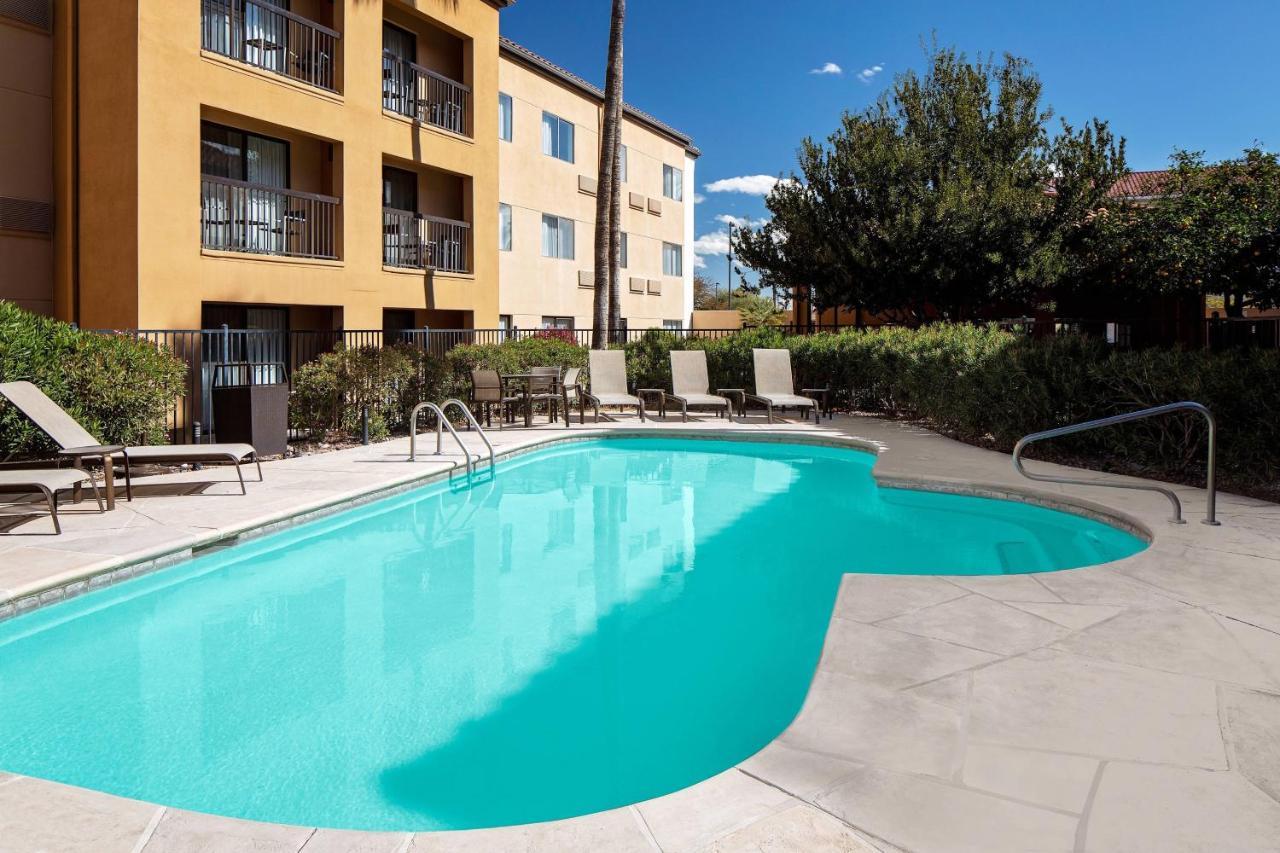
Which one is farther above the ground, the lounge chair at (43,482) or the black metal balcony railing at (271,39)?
the black metal balcony railing at (271,39)

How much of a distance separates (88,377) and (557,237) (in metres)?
16.9

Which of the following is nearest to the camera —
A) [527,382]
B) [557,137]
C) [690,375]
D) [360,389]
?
[360,389]

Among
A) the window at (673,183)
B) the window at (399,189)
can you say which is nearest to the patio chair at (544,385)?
the window at (399,189)

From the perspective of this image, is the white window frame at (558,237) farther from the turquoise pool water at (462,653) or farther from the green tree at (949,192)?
the turquoise pool water at (462,653)

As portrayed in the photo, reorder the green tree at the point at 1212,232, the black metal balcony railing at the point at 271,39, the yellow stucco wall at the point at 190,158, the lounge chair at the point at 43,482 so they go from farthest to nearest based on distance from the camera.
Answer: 1. the green tree at the point at 1212,232
2. the black metal balcony railing at the point at 271,39
3. the yellow stucco wall at the point at 190,158
4. the lounge chair at the point at 43,482

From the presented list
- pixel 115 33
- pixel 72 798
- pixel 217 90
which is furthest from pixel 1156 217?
pixel 72 798

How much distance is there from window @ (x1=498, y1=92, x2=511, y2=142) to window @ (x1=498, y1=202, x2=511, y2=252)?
1710 millimetres

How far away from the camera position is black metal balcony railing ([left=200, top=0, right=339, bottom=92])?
13648 mm

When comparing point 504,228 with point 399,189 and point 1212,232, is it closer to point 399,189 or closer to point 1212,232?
point 399,189

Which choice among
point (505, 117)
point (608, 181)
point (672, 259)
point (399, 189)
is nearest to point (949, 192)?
A: point (608, 181)

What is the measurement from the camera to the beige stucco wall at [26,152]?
1239 centimetres

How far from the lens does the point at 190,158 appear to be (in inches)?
494

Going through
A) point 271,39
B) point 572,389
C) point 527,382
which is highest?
point 271,39

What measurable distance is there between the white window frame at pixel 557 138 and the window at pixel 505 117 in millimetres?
1638
